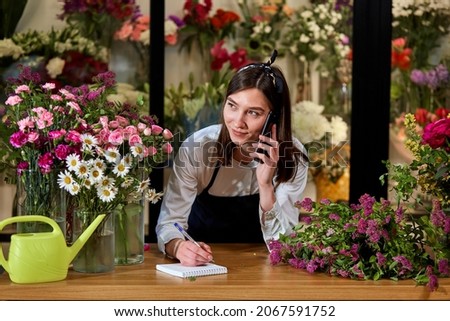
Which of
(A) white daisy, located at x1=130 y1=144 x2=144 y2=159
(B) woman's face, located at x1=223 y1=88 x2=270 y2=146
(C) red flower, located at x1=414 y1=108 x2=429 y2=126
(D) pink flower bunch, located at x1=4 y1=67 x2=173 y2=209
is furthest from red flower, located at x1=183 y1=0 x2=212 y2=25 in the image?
(A) white daisy, located at x1=130 y1=144 x2=144 y2=159

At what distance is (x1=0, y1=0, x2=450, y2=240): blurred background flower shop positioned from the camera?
433 centimetres

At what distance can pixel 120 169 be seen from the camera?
7.13 ft

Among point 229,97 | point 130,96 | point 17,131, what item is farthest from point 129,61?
point 17,131

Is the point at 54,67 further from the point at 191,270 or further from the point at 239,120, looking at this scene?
the point at 191,270

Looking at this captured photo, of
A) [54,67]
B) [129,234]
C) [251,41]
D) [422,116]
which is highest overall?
[251,41]

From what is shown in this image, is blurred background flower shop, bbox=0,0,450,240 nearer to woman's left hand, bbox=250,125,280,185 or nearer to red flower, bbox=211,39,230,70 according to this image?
red flower, bbox=211,39,230,70

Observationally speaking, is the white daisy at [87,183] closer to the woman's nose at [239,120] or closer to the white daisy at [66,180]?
the white daisy at [66,180]

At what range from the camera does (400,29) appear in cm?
436

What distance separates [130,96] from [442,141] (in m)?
2.36

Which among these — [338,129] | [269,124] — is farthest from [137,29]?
[269,124]

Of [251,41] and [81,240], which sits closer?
[81,240]

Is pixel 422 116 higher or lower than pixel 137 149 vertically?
higher

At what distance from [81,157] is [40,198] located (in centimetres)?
16
